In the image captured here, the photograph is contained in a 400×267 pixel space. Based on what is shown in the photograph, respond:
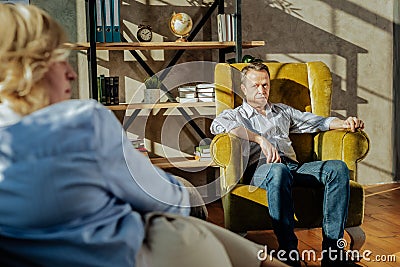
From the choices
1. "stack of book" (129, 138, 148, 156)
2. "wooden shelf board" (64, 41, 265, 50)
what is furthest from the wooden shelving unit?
"stack of book" (129, 138, 148, 156)

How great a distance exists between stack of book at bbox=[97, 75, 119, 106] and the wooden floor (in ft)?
3.50

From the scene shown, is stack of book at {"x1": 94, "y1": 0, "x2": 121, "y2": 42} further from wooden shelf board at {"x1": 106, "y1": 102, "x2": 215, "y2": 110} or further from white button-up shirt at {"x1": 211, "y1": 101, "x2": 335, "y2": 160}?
white button-up shirt at {"x1": 211, "y1": 101, "x2": 335, "y2": 160}

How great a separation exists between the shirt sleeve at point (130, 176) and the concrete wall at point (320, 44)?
3233 millimetres

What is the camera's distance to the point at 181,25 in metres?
4.21

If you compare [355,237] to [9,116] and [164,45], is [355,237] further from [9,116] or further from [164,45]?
[9,116]

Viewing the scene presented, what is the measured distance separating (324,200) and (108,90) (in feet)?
6.21

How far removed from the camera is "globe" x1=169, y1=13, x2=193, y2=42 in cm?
421

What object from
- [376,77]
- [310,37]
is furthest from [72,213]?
[376,77]

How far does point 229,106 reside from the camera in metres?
3.32

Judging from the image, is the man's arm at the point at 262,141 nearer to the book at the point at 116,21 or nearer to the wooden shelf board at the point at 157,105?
the wooden shelf board at the point at 157,105

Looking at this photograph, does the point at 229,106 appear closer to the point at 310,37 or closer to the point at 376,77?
the point at 310,37

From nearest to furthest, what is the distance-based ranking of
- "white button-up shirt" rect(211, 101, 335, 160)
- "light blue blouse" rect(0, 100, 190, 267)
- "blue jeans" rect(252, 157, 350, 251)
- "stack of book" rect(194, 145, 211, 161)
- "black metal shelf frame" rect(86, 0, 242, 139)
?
"light blue blouse" rect(0, 100, 190, 267), "blue jeans" rect(252, 157, 350, 251), "white button-up shirt" rect(211, 101, 335, 160), "black metal shelf frame" rect(86, 0, 242, 139), "stack of book" rect(194, 145, 211, 161)

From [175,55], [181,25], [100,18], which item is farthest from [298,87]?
[100,18]

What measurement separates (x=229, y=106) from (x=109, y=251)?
2357mm
